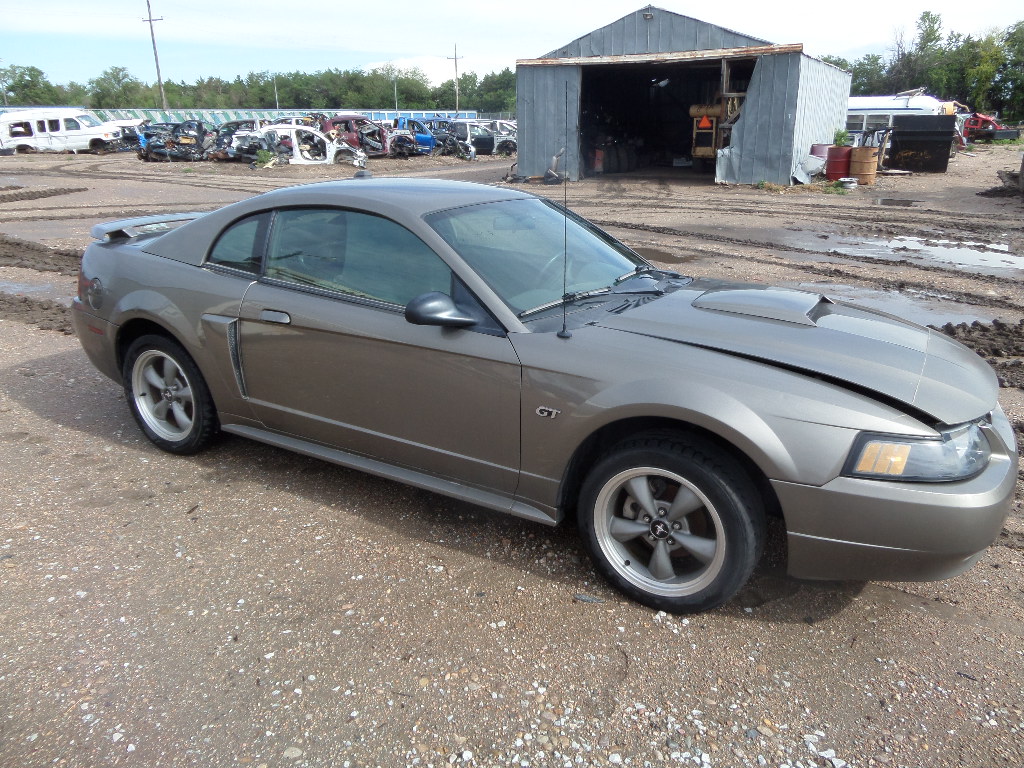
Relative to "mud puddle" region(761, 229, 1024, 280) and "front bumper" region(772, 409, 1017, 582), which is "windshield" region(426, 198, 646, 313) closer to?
"front bumper" region(772, 409, 1017, 582)

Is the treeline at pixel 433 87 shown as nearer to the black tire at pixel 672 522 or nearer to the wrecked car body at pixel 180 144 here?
the wrecked car body at pixel 180 144

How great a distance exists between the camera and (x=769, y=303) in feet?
11.1

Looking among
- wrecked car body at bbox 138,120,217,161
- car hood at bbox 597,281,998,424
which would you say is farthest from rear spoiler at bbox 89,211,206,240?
wrecked car body at bbox 138,120,217,161

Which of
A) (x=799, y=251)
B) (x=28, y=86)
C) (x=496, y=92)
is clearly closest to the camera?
(x=799, y=251)

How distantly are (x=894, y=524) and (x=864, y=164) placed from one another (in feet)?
69.0

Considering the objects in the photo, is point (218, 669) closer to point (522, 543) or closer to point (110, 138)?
point (522, 543)

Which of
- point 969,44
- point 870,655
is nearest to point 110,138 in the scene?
point 870,655

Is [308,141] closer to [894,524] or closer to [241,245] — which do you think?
[241,245]

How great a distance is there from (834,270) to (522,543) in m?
7.63

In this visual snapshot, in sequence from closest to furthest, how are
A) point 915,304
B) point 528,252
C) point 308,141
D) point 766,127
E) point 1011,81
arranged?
point 528,252
point 915,304
point 766,127
point 308,141
point 1011,81

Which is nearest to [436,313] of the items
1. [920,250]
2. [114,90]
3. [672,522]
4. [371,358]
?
[371,358]

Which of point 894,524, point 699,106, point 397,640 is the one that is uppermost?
point 699,106

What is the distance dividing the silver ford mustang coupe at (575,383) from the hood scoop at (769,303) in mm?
22

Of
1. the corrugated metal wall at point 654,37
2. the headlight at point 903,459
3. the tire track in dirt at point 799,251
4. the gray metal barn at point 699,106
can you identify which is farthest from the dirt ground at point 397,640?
the corrugated metal wall at point 654,37
